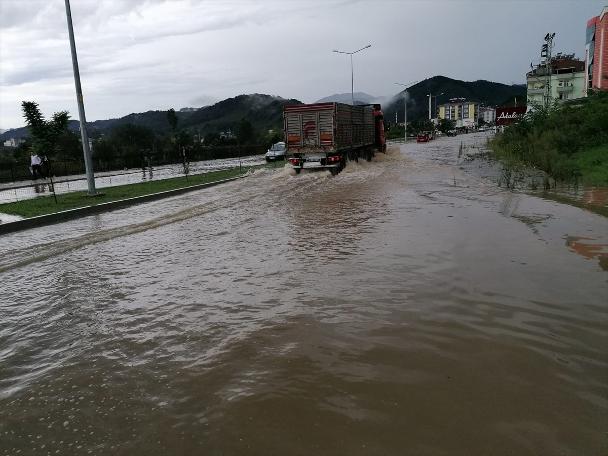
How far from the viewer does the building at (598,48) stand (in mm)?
50969

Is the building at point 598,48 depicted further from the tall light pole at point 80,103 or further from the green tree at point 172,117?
the green tree at point 172,117

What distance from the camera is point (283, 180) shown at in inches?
848

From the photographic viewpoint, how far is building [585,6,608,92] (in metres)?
51.0

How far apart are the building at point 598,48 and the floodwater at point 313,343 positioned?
160 feet

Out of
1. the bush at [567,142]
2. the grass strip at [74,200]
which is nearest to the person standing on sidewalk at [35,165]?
the grass strip at [74,200]

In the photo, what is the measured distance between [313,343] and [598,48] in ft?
213

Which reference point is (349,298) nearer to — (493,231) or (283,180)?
(493,231)

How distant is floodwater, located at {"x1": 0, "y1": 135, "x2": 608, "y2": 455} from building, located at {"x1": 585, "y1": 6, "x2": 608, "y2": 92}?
160 ft

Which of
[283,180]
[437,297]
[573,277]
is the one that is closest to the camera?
[437,297]

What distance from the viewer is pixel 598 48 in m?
55.6

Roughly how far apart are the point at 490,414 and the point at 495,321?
180 centimetres

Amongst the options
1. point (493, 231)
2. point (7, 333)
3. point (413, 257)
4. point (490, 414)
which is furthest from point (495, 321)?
point (7, 333)

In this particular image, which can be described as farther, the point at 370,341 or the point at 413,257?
the point at 413,257

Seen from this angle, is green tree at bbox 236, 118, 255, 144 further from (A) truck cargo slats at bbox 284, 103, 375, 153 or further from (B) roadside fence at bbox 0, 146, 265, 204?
(A) truck cargo slats at bbox 284, 103, 375, 153
